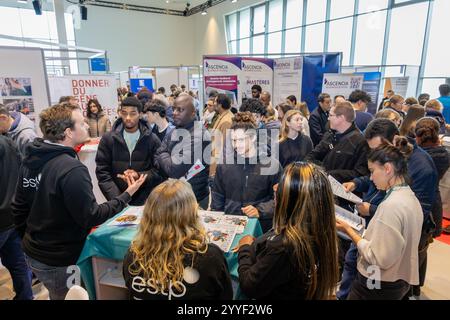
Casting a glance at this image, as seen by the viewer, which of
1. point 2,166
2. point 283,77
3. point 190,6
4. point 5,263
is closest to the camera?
point 2,166

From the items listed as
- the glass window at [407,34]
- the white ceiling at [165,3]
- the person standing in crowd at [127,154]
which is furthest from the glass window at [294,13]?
the person standing in crowd at [127,154]

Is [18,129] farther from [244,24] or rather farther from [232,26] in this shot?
[232,26]

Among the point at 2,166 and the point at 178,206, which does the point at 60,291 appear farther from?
the point at 178,206

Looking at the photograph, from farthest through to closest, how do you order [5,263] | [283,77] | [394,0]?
[394,0] < [283,77] < [5,263]

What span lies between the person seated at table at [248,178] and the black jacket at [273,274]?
2.51ft

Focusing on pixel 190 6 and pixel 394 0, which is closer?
pixel 394 0

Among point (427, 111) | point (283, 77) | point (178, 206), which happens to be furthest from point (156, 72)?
point (178, 206)

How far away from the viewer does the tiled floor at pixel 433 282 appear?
2.58 metres

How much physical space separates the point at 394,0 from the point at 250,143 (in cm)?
854

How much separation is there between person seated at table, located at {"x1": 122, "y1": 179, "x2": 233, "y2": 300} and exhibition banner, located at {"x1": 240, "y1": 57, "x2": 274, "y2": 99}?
4.53 metres

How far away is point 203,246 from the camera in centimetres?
117

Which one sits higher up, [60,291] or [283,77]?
[283,77]

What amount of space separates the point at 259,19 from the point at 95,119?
10.5m

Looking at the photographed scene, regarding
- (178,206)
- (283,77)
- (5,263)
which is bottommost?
(5,263)
